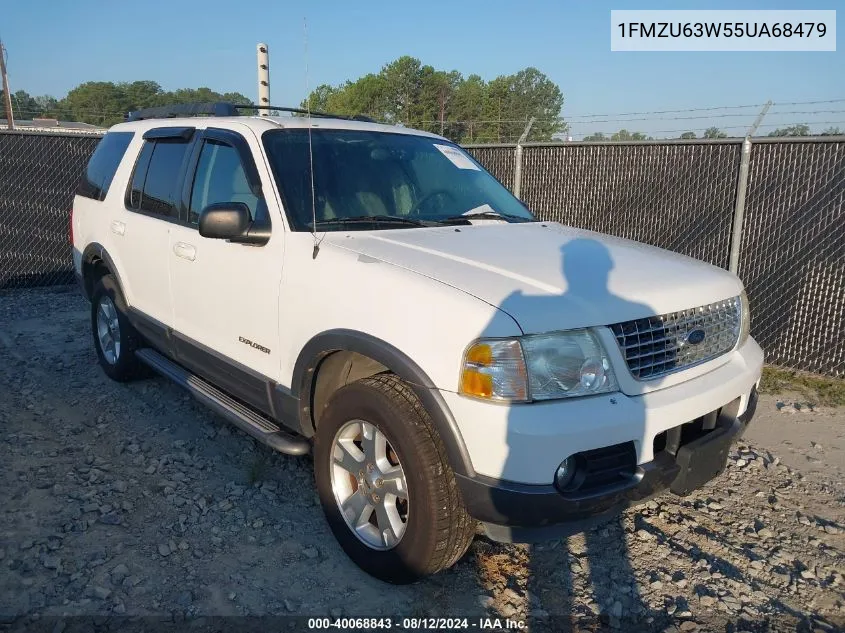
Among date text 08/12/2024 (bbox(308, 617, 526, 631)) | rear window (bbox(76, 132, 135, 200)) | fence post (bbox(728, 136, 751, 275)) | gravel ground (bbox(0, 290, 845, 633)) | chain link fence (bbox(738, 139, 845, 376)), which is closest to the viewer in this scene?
date text 08/12/2024 (bbox(308, 617, 526, 631))

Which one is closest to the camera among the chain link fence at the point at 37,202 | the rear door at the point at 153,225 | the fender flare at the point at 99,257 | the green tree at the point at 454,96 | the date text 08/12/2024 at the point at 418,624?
the date text 08/12/2024 at the point at 418,624

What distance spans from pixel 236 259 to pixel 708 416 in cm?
250

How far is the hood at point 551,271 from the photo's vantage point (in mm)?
2576

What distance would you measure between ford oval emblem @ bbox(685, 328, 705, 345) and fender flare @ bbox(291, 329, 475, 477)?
3.77ft

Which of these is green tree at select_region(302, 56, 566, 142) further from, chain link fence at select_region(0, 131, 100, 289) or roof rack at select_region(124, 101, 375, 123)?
roof rack at select_region(124, 101, 375, 123)

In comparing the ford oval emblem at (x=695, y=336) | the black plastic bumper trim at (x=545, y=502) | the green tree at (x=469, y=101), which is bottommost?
the black plastic bumper trim at (x=545, y=502)

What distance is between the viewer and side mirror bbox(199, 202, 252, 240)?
3270 millimetres

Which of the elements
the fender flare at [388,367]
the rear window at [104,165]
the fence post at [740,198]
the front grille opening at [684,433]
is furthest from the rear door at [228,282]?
the fence post at [740,198]

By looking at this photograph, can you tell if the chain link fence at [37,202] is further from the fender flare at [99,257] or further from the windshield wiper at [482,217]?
the windshield wiper at [482,217]

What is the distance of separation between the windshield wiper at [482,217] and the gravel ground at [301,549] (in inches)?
68.1

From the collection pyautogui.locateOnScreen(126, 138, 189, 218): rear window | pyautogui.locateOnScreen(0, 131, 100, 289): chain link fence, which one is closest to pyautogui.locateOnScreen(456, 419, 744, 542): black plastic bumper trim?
pyautogui.locateOnScreen(126, 138, 189, 218): rear window

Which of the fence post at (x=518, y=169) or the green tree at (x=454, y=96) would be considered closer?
the fence post at (x=518, y=169)

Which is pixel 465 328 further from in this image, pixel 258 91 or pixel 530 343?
pixel 258 91

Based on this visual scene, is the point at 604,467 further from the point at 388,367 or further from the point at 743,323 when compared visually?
the point at 743,323
